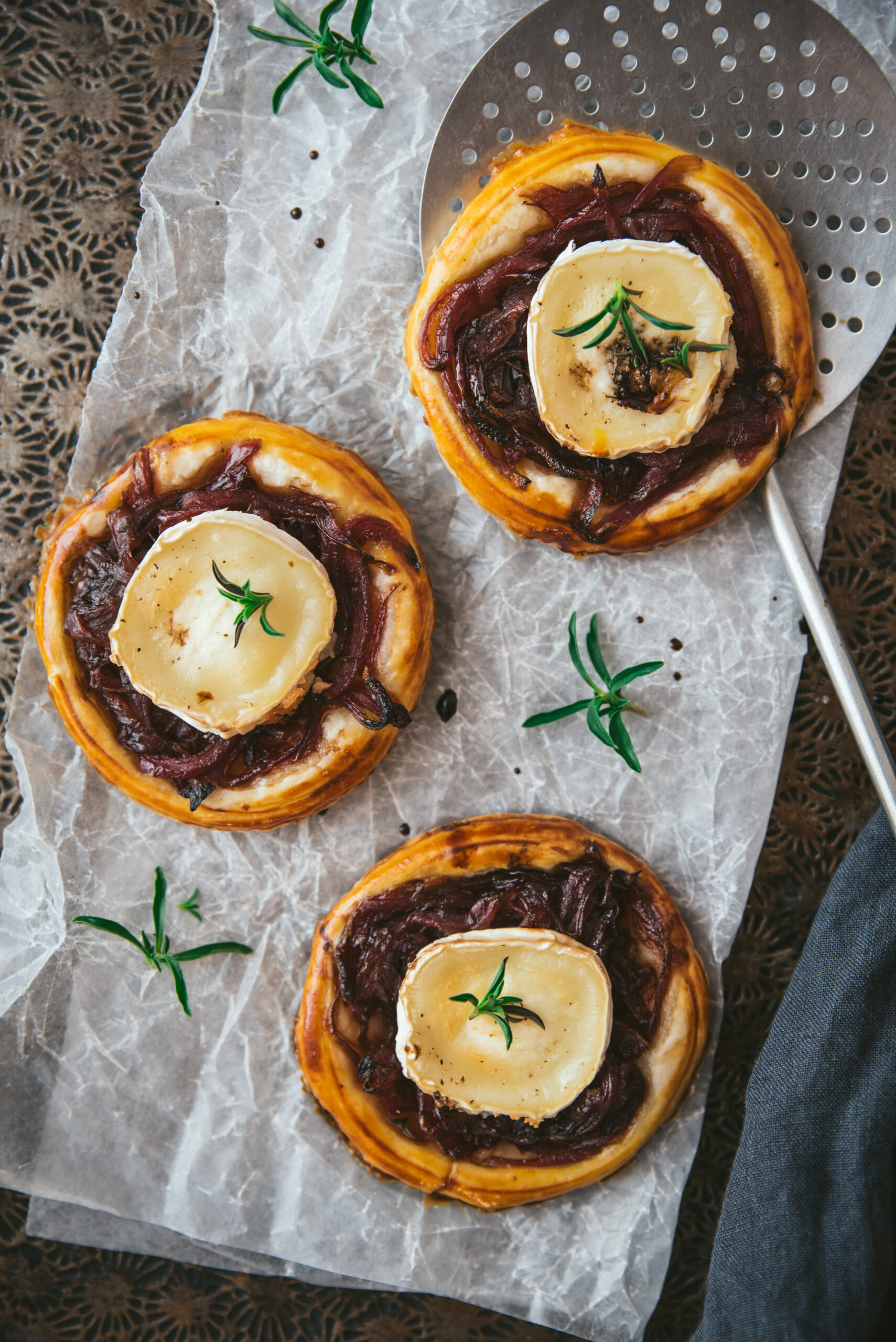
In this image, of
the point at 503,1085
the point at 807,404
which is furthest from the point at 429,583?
the point at 503,1085

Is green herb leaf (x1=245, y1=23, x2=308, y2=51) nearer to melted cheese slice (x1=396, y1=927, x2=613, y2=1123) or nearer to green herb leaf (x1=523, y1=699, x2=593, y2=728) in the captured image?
green herb leaf (x1=523, y1=699, x2=593, y2=728)

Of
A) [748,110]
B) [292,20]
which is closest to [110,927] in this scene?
[292,20]

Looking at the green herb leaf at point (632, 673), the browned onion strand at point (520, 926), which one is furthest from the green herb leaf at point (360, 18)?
the browned onion strand at point (520, 926)

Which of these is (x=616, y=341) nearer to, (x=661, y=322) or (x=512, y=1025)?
(x=661, y=322)

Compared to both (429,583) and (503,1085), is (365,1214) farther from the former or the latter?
(429,583)

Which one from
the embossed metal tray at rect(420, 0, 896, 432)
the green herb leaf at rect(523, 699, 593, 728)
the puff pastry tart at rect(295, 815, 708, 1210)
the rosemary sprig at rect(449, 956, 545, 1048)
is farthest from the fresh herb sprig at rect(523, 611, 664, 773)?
the embossed metal tray at rect(420, 0, 896, 432)

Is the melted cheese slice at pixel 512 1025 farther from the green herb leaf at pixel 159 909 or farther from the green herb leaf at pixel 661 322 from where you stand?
the green herb leaf at pixel 661 322
